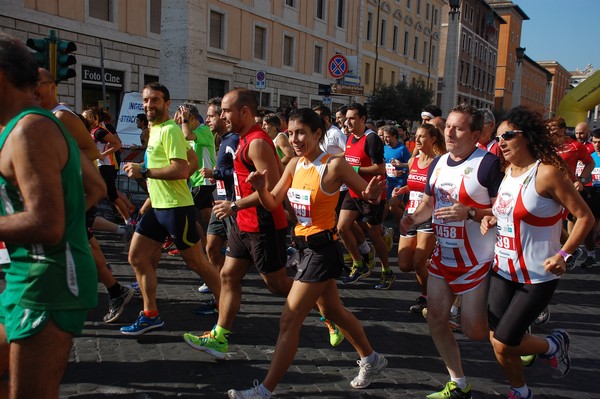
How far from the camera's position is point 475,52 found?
68.4 meters

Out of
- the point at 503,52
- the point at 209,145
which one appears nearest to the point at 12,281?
the point at 209,145

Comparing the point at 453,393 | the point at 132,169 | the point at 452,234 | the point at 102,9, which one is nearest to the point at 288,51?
the point at 102,9

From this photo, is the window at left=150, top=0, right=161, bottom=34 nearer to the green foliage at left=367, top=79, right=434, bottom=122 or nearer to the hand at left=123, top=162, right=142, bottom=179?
the hand at left=123, top=162, right=142, bottom=179

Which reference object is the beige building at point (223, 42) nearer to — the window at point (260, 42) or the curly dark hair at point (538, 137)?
the window at point (260, 42)

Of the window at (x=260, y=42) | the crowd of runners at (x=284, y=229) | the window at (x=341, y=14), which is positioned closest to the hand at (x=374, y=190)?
the crowd of runners at (x=284, y=229)

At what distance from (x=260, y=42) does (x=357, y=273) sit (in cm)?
2486

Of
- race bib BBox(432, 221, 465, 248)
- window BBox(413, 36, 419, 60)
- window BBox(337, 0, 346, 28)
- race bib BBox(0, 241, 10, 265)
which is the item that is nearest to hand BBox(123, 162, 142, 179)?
race bib BBox(0, 241, 10, 265)

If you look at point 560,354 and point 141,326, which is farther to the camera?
point 141,326

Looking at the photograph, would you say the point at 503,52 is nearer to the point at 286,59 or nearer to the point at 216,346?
the point at 286,59

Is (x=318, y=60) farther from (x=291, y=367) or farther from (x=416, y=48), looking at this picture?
(x=291, y=367)

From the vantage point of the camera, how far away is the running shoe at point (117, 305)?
490 cm

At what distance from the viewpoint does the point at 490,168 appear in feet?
12.0

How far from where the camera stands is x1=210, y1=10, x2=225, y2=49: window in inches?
1042

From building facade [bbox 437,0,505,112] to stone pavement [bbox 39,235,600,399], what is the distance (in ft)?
181
